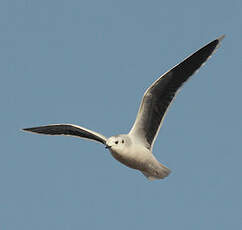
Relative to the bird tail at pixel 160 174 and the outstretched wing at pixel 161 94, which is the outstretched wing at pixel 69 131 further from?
the bird tail at pixel 160 174

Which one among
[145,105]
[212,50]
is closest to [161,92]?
[145,105]

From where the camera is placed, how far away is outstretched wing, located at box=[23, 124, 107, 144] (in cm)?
1925

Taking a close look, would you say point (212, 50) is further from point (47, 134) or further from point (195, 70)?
point (47, 134)

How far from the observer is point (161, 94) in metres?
18.3

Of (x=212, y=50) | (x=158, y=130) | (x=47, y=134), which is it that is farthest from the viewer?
(x=47, y=134)

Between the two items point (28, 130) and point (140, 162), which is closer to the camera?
point (140, 162)

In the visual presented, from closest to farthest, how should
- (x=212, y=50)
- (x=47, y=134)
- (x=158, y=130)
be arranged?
(x=212, y=50)
(x=158, y=130)
(x=47, y=134)

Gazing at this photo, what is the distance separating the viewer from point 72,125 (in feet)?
65.0

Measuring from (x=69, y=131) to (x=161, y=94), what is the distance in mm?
3247

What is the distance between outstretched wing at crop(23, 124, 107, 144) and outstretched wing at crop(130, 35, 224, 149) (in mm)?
1049

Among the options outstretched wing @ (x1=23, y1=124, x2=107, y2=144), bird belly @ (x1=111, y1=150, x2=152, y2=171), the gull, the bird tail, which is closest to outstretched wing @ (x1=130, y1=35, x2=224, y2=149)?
the gull

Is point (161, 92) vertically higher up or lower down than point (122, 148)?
higher up

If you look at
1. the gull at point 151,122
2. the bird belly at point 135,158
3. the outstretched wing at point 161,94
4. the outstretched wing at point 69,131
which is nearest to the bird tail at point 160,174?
the gull at point 151,122

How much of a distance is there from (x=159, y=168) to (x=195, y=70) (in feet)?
8.76
